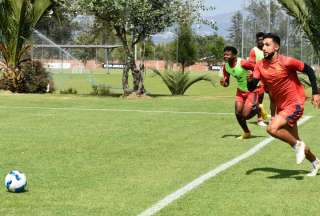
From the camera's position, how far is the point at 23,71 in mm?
27812

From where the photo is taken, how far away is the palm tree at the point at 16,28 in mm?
26531

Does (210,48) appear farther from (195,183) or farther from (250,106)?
(195,183)

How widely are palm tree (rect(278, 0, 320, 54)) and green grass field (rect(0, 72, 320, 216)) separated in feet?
23.8

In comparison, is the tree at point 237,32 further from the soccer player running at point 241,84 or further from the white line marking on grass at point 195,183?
the white line marking on grass at point 195,183

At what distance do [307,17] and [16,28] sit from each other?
37.7ft

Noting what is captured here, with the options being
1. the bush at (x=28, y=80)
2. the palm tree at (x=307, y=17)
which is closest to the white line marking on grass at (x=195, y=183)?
the palm tree at (x=307, y=17)

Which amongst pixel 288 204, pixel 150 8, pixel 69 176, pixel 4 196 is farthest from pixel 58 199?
pixel 150 8

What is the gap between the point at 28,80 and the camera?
2822cm

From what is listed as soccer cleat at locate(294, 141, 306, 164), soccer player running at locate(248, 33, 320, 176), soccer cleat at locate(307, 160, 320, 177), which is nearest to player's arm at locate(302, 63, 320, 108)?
soccer player running at locate(248, 33, 320, 176)

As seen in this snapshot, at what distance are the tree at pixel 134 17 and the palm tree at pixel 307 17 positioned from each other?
4.49 metres

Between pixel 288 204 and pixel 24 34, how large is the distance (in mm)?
21856

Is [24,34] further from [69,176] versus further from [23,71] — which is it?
[69,176]

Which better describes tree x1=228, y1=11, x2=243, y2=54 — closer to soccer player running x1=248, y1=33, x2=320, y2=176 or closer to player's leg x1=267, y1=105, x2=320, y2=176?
soccer player running x1=248, y1=33, x2=320, y2=176

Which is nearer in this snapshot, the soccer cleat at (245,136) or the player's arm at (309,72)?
the player's arm at (309,72)
